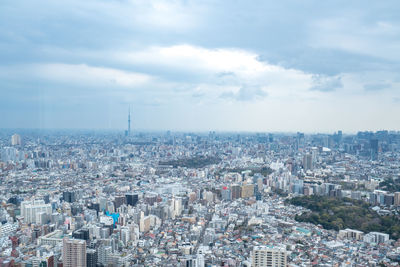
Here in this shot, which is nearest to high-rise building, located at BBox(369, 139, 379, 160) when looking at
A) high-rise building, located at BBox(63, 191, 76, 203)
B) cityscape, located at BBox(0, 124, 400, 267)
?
cityscape, located at BBox(0, 124, 400, 267)

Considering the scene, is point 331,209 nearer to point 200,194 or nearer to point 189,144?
point 200,194

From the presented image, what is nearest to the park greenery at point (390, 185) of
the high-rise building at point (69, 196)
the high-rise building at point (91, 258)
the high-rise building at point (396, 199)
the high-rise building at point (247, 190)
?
the high-rise building at point (396, 199)

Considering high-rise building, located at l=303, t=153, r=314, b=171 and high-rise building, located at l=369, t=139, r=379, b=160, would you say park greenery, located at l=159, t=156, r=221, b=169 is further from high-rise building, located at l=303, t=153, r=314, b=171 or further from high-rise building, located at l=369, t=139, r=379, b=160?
high-rise building, located at l=369, t=139, r=379, b=160

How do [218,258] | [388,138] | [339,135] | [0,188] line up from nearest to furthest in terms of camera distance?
[218,258] → [0,188] → [388,138] → [339,135]

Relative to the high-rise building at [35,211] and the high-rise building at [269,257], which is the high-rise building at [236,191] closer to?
the high-rise building at [35,211]

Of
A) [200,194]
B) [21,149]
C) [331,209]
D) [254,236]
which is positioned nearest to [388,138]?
[331,209]
